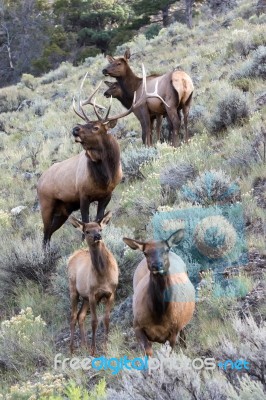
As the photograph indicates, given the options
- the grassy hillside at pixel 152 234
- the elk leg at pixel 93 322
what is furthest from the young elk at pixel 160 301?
the elk leg at pixel 93 322

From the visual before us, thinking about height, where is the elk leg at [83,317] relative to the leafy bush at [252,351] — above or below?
below

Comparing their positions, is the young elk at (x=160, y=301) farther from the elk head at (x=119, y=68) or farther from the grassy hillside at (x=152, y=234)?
the elk head at (x=119, y=68)

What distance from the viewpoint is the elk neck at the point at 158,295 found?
16.4ft

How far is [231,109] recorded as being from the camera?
1129 centimetres

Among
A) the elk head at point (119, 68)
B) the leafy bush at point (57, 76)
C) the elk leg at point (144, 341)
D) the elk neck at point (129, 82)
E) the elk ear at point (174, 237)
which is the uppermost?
the elk ear at point (174, 237)

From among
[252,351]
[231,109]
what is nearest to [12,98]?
[231,109]

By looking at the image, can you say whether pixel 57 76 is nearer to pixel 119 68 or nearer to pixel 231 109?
pixel 119 68

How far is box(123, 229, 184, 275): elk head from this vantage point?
4.80 m

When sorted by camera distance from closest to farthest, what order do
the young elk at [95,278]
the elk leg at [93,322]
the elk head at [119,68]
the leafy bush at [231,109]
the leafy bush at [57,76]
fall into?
the elk leg at [93,322]
the young elk at [95,278]
the leafy bush at [231,109]
the elk head at [119,68]
the leafy bush at [57,76]

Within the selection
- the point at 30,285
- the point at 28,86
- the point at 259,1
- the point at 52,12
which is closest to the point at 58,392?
the point at 30,285

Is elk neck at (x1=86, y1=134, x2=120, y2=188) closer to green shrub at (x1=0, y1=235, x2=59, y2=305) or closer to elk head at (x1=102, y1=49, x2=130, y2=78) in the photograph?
green shrub at (x1=0, y1=235, x2=59, y2=305)

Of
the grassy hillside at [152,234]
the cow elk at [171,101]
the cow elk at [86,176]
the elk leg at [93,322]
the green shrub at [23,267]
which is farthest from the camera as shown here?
the cow elk at [171,101]

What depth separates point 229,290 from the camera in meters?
5.95

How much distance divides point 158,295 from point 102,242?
1.72m
